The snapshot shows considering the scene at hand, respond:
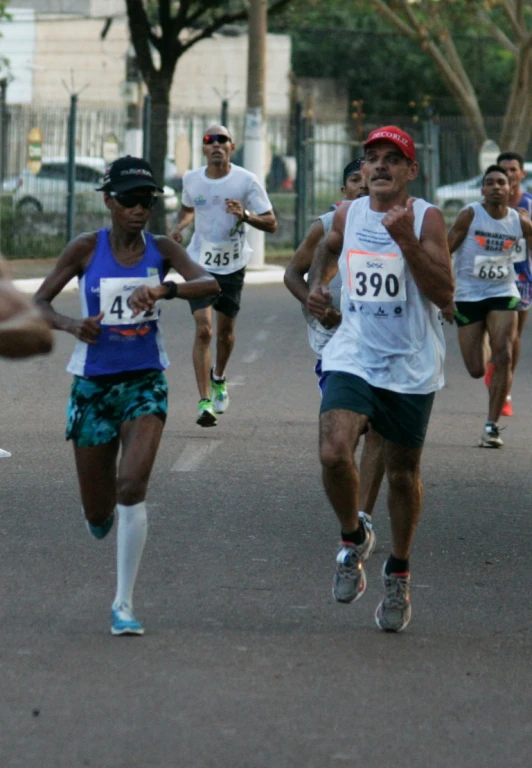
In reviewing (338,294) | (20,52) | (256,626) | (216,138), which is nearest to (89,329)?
(256,626)

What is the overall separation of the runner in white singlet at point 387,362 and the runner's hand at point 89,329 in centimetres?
91

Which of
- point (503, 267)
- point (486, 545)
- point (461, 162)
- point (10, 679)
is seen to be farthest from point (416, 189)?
point (10, 679)

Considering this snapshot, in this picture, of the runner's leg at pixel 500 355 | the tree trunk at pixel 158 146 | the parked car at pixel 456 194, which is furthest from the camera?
→ the parked car at pixel 456 194

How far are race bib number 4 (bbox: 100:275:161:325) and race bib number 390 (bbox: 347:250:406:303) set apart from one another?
809 millimetres

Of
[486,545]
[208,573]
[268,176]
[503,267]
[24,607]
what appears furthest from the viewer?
[268,176]

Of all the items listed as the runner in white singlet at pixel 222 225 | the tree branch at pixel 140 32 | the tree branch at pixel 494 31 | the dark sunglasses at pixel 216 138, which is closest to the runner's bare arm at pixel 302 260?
the runner in white singlet at pixel 222 225

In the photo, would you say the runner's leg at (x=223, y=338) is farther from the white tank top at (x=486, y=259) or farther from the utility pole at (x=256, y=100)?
the utility pole at (x=256, y=100)

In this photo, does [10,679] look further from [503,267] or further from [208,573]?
[503,267]

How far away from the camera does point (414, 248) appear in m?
6.29

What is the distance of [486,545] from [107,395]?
2518 millimetres

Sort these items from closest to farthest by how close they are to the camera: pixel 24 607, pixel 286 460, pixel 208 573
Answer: pixel 24 607 < pixel 208 573 < pixel 286 460

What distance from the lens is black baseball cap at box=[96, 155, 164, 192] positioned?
21.8ft

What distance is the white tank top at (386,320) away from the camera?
649cm

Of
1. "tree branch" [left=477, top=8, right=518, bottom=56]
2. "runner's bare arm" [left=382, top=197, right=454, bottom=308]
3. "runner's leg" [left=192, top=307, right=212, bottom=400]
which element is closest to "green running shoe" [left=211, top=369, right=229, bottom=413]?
"runner's leg" [left=192, top=307, right=212, bottom=400]
